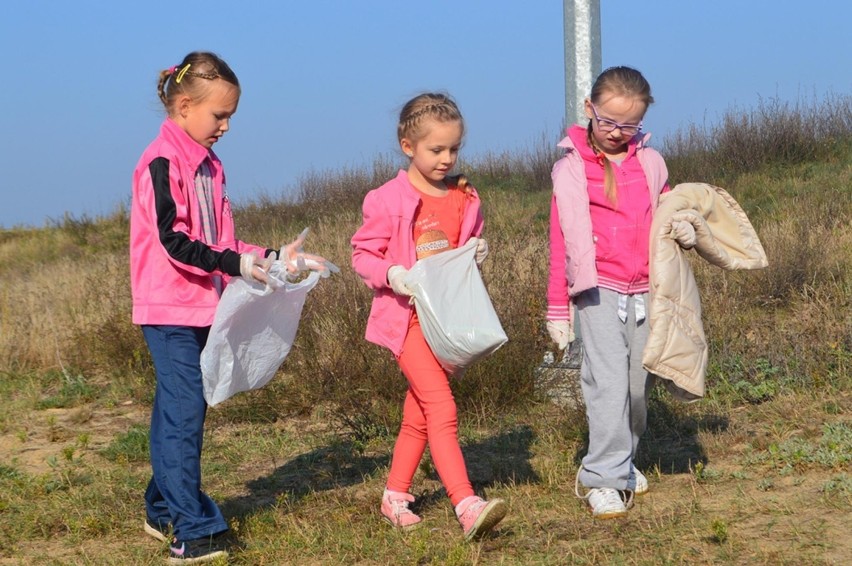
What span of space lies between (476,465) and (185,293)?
6.52ft

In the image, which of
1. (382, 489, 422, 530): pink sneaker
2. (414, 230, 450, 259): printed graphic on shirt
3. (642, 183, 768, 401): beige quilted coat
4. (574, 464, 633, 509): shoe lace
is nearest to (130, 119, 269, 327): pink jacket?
(414, 230, 450, 259): printed graphic on shirt

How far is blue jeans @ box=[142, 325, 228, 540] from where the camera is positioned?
155 inches

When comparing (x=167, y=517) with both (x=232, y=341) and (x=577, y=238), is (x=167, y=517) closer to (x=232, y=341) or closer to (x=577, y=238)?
(x=232, y=341)

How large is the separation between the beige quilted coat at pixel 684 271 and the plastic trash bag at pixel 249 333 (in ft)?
4.37

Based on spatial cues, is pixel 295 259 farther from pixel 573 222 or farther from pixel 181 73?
pixel 573 222

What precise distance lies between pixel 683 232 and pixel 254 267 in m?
1.62

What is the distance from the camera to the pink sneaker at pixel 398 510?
4.31m

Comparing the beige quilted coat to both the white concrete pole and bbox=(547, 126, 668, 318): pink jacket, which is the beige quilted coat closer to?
bbox=(547, 126, 668, 318): pink jacket

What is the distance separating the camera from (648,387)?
4.39 m

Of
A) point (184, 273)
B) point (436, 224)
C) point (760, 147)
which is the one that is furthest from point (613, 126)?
point (760, 147)

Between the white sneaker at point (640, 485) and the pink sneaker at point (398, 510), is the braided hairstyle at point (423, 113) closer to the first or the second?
the pink sneaker at point (398, 510)

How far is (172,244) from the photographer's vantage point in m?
3.77

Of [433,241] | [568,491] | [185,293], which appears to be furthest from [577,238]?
[185,293]

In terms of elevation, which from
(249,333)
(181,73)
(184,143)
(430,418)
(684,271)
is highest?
(181,73)
